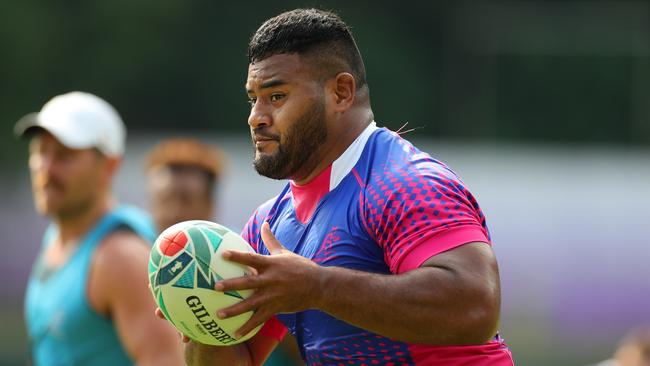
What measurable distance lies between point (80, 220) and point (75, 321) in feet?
2.13

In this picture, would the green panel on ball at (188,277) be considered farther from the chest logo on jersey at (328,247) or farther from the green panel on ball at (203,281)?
the chest logo on jersey at (328,247)

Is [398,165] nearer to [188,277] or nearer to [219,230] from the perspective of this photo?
[219,230]

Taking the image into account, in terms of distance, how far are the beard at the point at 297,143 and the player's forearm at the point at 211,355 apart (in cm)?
64

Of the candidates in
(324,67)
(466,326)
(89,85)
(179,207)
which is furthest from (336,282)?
(89,85)

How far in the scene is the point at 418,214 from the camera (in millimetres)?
3365

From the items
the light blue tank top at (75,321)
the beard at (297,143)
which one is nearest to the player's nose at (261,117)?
the beard at (297,143)

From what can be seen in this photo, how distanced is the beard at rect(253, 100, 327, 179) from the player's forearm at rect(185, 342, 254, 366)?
2.11 ft

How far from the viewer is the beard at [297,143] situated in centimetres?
371

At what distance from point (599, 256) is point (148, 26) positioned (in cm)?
1002

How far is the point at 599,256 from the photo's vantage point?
13.0m

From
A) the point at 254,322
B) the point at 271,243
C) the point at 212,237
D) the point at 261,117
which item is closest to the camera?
the point at 254,322

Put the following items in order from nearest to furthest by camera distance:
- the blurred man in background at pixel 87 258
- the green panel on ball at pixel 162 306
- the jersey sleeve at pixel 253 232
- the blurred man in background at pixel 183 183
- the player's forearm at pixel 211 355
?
the green panel on ball at pixel 162 306, the player's forearm at pixel 211 355, the jersey sleeve at pixel 253 232, the blurred man in background at pixel 87 258, the blurred man in background at pixel 183 183

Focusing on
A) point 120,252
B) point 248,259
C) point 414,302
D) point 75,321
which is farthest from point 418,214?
point 75,321

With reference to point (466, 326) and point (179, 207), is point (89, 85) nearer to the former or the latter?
point (179, 207)
